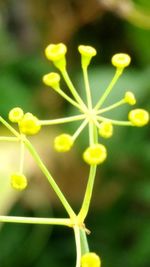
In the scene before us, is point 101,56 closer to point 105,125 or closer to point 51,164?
point 51,164

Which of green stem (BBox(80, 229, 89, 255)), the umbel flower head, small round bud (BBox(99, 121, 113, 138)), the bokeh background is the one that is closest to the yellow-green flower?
the umbel flower head

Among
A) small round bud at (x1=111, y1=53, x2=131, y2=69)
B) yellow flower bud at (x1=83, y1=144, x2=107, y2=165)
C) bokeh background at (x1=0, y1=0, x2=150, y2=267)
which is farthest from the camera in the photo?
bokeh background at (x1=0, y1=0, x2=150, y2=267)

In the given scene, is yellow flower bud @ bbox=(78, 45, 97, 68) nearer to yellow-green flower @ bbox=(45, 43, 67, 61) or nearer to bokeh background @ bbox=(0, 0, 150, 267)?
yellow-green flower @ bbox=(45, 43, 67, 61)

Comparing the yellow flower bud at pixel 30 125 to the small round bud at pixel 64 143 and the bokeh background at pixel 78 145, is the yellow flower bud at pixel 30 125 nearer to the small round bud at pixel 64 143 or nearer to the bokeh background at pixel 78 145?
the small round bud at pixel 64 143

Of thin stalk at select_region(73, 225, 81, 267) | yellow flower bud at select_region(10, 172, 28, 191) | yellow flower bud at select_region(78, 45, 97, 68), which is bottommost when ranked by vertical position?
thin stalk at select_region(73, 225, 81, 267)

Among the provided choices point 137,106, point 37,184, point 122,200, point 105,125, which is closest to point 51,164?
point 37,184

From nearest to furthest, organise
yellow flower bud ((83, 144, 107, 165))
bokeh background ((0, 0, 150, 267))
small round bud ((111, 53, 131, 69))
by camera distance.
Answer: yellow flower bud ((83, 144, 107, 165)) < small round bud ((111, 53, 131, 69)) < bokeh background ((0, 0, 150, 267))

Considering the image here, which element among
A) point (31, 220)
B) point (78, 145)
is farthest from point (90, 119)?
point (78, 145)
